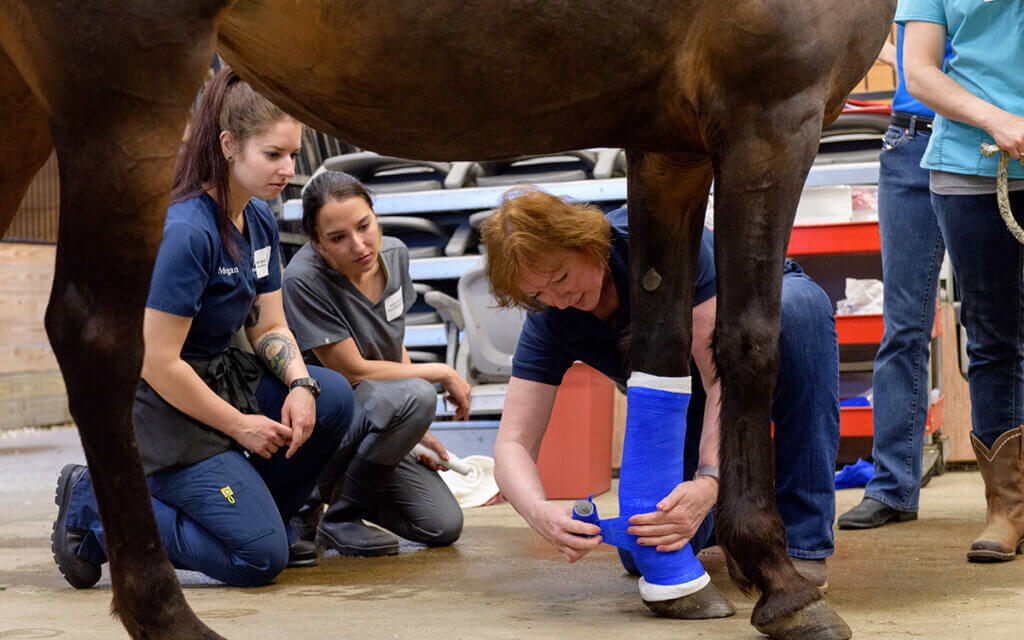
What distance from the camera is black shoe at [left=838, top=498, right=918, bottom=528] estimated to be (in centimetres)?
258

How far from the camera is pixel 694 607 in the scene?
165 cm

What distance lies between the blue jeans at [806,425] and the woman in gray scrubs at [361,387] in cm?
89

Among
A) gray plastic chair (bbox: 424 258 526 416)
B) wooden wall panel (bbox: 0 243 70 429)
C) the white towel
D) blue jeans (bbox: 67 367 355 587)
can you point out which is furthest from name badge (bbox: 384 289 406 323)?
wooden wall panel (bbox: 0 243 70 429)

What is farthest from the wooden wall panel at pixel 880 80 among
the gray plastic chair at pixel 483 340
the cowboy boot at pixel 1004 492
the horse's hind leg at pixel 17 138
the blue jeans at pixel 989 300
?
the horse's hind leg at pixel 17 138

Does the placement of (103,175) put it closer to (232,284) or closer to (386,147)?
(386,147)

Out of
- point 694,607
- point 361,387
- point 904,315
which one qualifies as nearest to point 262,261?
point 361,387

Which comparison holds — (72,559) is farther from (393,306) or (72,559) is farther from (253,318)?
(393,306)

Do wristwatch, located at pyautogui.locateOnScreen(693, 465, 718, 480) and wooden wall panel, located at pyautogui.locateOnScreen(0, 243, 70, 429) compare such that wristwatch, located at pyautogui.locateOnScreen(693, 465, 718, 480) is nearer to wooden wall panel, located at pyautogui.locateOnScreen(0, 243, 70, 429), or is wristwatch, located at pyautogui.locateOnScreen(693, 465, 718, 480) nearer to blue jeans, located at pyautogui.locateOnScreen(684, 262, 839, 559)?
blue jeans, located at pyautogui.locateOnScreen(684, 262, 839, 559)

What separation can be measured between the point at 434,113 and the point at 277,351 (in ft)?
3.42

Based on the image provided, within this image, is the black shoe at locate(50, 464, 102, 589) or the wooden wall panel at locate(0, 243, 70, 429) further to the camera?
the wooden wall panel at locate(0, 243, 70, 429)

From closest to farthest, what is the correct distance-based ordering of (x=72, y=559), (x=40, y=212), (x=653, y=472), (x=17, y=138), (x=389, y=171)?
1. (x=17, y=138)
2. (x=653, y=472)
3. (x=72, y=559)
4. (x=389, y=171)
5. (x=40, y=212)

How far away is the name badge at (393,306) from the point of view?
8.70ft

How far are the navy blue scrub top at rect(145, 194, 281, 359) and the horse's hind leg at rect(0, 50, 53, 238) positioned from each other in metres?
0.37

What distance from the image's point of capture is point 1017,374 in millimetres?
2275
